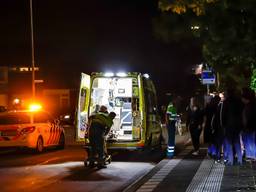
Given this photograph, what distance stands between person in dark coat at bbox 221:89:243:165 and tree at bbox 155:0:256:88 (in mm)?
6768

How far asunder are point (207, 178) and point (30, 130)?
29.9 feet

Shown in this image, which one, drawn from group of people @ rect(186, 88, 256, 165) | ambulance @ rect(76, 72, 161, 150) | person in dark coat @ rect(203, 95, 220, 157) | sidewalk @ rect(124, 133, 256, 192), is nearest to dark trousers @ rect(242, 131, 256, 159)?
group of people @ rect(186, 88, 256, 165)

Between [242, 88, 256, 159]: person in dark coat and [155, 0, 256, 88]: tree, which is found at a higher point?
[155, 0, 256, 88]: tree

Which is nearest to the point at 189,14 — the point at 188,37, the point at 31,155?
the point at 188,37

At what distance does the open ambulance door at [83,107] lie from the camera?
17578 millimetres

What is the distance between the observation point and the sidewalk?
11.3 m

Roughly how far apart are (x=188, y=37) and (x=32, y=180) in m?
7.65

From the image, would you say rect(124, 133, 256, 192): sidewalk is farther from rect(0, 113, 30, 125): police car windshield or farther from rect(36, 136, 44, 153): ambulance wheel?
Answer: rect(0, 113, 30, 125): police car windshield

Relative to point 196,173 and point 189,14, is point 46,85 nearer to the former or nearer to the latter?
point 196,173

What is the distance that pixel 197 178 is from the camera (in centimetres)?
1268

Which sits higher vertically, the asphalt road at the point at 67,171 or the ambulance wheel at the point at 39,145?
the ambulance wheel at the point at 39,145

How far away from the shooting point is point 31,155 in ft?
66.5

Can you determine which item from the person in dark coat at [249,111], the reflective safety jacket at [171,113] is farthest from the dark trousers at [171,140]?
the person in dark coat at [249,111]

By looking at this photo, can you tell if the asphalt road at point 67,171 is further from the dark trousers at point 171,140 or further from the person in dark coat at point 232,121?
the person in dark coat at point 232,121
